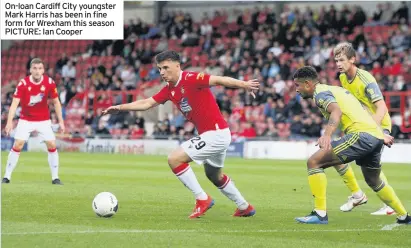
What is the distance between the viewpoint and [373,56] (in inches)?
1166

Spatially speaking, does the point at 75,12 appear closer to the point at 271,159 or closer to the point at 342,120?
the point at 342,120

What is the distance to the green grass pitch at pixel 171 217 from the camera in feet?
26.4

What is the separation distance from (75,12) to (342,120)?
A: 7.06 m

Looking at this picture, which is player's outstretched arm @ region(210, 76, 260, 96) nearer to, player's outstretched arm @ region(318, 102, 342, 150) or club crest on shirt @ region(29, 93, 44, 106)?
player's outstretched arm @ region(318, 102, 342, 150)

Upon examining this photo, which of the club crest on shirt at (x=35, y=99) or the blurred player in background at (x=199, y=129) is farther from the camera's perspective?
the club crest on shirt at (x=35, y=99)

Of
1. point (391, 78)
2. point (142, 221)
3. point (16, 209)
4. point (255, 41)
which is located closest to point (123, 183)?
point (16, 209)

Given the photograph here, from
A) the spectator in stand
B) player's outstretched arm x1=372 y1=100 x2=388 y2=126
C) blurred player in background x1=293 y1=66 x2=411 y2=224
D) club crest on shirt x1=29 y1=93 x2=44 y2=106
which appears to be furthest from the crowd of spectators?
blurred player in background x1=293 y1=66 x2=411 y2=224

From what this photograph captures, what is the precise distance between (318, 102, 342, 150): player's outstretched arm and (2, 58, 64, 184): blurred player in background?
738 cm

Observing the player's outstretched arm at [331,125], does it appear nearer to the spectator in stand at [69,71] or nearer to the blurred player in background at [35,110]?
the blurred player in background at [35,110]

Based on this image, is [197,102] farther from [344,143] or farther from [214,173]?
[344,143]

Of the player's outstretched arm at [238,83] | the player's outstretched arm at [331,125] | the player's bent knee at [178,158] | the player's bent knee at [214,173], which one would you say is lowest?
the player's bent knee at [214,173]

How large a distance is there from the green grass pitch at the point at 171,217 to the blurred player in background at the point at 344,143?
0.35 meters

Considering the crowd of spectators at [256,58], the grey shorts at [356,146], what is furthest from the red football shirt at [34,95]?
the crowd of spectators at [256,58]
